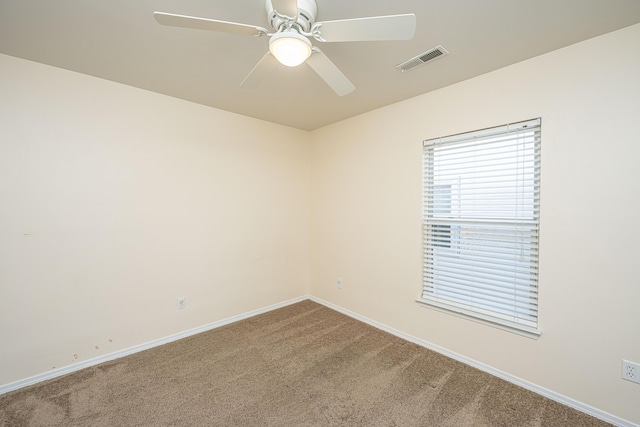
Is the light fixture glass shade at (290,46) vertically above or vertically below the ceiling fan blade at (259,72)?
below

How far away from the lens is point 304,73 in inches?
85.6

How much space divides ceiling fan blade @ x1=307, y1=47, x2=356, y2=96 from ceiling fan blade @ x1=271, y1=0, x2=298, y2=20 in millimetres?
197

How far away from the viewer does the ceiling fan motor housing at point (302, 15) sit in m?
1.33

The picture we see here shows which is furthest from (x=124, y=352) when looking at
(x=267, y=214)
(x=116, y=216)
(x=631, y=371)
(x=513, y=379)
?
(x=631, y=371)

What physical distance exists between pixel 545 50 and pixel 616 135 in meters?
0.73

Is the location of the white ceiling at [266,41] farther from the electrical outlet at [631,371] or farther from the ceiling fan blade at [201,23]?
the electrical outlet at [631,371]

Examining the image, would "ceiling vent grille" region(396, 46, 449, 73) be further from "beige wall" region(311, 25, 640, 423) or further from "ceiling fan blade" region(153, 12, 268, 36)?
"ceiling fan blade" region(153, 12, 268, 36)

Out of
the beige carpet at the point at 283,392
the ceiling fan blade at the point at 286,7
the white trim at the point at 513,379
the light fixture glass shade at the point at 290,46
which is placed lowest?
the beige carpet at the point at 283,392

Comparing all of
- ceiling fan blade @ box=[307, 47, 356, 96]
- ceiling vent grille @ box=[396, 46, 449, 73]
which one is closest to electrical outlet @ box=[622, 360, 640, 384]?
ceiling vent grille @ box=[396, 46, 449, 73]

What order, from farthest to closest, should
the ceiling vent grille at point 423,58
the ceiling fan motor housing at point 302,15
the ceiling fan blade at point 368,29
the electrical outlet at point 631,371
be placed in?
the ceiling vent grille at point 423,58 → the electrical outlet at point 631,371 → the ceiling fan motor housing at point 302,15 → the ceiling fan blade at point 368,29

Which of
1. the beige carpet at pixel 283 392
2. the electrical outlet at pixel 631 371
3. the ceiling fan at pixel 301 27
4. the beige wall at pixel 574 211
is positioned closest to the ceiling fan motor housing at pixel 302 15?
the ceiling fan at pixel 301 27

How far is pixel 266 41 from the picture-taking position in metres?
1.80

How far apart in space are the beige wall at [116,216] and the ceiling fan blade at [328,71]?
70.4 inches

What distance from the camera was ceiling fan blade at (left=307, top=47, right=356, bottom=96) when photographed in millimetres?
1464
